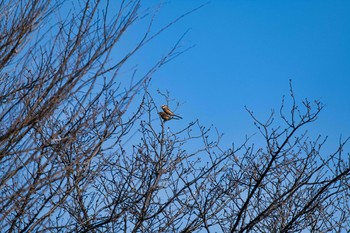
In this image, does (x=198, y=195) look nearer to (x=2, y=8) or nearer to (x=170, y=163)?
(x=170, y=163)

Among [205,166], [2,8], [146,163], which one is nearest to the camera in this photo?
[2,8]

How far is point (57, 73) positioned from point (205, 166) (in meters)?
3.42

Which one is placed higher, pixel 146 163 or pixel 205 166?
pixel 146 163

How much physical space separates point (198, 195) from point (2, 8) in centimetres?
320

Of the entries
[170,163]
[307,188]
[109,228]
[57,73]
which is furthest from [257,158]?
[57,73]

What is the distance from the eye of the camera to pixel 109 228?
467 cm

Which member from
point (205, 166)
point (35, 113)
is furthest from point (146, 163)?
point (35, 113)

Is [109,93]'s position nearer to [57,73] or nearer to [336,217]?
[57,73]

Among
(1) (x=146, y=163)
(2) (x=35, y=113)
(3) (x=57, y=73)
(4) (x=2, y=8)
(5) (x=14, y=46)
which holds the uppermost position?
(1) (x=146, y=163)

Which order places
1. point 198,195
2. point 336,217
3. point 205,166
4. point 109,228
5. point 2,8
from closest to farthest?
point 2,8
point 109,228
point 198,195
point 205,166
point 336,217

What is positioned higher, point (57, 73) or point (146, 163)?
point (146, 163)

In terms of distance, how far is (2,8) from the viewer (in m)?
3.17

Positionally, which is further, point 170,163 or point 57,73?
point 170,163

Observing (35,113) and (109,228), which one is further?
(109,228)
